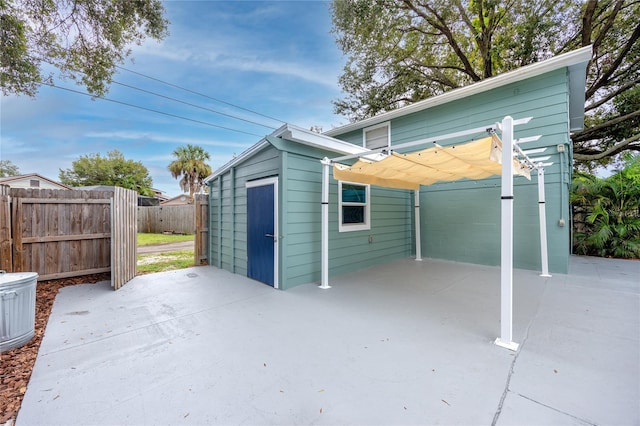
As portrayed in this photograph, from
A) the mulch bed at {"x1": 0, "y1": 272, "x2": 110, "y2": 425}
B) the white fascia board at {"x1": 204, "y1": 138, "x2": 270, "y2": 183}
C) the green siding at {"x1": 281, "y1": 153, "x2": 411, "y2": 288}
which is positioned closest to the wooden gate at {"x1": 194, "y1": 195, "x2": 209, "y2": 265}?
the white fascia board at {"x1": 204, "y1": 138, "x2": 270, "y2": 183}

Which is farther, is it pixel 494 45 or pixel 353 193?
pixel 494 45

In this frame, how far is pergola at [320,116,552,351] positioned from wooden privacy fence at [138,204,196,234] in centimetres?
1142

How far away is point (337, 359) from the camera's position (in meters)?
2.25

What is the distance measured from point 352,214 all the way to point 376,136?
11.4 feet

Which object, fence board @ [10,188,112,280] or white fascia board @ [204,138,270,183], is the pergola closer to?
white fascia board @ [204,138,270,183]

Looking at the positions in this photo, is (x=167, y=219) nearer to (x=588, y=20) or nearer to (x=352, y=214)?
(x=352, y=214)

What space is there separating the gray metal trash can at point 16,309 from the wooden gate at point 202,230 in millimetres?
3960

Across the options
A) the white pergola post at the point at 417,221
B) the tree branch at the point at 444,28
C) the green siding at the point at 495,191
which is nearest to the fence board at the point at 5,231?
the white pergola post at the point at 417,221

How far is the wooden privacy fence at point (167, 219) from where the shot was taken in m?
14.2

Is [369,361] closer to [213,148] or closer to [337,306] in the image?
[337,306]

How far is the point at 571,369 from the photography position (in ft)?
6.81

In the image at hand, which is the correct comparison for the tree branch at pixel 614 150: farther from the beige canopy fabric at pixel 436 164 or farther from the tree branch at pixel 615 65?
the beige canopy fabric at pixel 436 164

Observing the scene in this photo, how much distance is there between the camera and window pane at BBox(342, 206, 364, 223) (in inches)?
218

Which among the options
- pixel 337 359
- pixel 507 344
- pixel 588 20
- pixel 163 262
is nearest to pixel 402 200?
pixel 507 344
